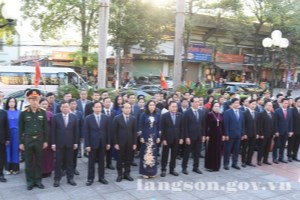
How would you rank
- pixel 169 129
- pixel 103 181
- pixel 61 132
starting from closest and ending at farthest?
pixel 61 132 < pixel 103 181 < pixel 169 129

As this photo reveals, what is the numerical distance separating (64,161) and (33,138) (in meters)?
0.80

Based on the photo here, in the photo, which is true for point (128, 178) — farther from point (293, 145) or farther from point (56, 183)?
point (293, 145)

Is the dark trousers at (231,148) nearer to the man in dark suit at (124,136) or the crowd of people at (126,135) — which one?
the crowd of people at (126,135)

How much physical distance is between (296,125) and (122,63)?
19237mm

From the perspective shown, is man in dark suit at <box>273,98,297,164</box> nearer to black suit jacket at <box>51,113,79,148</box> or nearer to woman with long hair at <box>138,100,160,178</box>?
woman with long hair at <box>138,100,160,178</box>

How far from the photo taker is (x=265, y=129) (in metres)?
7.99

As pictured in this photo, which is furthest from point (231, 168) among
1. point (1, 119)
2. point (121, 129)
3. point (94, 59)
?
point (94, 59)

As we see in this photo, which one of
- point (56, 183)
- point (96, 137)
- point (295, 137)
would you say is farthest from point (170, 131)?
point (295, 137)

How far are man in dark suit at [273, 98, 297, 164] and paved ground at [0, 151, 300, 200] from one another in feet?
3.40

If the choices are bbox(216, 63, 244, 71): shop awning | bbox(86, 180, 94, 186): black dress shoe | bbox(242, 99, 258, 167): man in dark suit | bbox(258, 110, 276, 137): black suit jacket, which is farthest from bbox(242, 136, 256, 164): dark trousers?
bbox(216, 63, 244, 71): shop awning

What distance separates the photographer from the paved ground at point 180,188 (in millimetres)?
5754

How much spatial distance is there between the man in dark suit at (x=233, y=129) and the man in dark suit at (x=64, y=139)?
3.39m

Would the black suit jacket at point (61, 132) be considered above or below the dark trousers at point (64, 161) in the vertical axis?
above

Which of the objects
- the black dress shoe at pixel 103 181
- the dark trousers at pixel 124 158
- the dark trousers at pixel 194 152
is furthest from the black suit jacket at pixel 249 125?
the black dress shoe at pixel 103 181
